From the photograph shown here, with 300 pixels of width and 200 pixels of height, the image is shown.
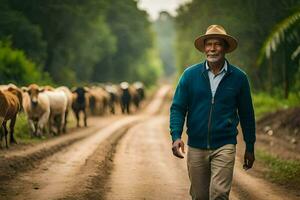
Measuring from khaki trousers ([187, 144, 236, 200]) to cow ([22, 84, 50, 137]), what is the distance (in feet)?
47.2

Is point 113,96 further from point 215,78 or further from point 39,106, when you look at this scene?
point 215,78

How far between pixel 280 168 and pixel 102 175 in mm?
4615

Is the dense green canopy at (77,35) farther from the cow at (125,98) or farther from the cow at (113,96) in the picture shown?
the cow at (125,98)

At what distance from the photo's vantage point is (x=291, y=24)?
16.8 m

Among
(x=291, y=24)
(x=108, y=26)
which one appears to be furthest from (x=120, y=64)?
(x=291, y=24)

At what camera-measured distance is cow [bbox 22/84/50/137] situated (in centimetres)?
2041

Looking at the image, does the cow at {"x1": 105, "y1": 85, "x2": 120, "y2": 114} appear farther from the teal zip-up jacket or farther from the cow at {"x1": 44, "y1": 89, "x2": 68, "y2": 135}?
the teal zip-up jacket

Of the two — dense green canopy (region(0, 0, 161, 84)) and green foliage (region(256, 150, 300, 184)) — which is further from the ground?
dense green canopy (region(0, 0, 161, 84))

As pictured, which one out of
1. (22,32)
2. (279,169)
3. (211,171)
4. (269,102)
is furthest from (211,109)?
(22,32)

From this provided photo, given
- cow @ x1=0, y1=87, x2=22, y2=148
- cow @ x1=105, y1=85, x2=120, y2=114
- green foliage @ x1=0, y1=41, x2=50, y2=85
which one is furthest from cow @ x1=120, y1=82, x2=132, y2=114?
cow @ x1=0, y1=87, x2=22, y2=148

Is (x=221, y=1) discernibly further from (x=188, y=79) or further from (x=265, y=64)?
(x=188, y=79)

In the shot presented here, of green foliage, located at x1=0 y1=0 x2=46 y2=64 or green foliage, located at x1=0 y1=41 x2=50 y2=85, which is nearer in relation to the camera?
green foliage, located at x1=0 y1=41 x2=50 y2=85

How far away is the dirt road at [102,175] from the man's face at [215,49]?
13.0ft

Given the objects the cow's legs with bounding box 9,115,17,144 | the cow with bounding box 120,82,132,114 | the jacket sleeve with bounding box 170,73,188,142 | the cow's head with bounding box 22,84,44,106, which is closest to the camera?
the jacket sleeve with bounding box 170,73,188,142
